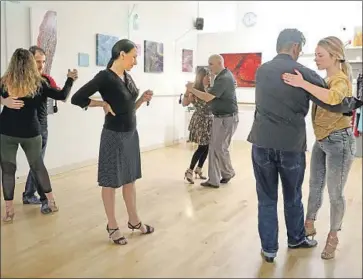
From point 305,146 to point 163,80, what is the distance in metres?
3.86

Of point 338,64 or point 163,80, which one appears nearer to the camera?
point 338,64

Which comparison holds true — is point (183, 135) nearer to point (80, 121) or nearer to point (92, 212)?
point (80, 121)

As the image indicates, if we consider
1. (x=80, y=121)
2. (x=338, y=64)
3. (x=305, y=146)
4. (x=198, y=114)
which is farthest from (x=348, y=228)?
(x=80, y=121)

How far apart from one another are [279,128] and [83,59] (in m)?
2.68

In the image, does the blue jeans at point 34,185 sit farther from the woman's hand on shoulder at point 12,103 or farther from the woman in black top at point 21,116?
the woman's hand on shoulder at point 12,103

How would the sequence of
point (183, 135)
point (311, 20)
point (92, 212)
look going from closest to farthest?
point (92, 212) → point (311, 20) → point (183, 135)

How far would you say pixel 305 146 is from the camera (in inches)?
74.0

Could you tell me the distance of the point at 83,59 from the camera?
3971 millimetres

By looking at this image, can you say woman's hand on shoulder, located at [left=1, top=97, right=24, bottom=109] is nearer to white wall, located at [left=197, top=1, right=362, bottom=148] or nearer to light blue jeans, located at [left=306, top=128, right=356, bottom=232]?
light blue jeans, located at [left=306, top=128, right=356, bottom=232]

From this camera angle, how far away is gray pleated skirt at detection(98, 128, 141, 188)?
2.10 metres

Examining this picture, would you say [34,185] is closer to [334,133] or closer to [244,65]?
[334,133]

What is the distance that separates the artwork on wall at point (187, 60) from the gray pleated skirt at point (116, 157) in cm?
403

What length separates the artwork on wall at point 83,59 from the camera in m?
3.92

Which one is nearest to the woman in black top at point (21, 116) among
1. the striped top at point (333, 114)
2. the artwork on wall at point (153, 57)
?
the striped top at point (333, 114)
